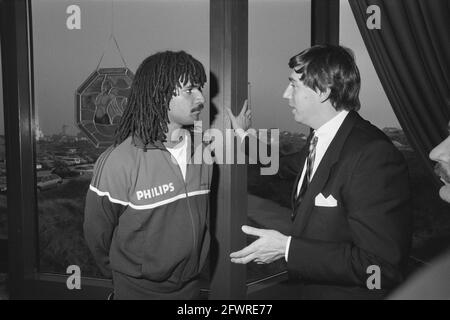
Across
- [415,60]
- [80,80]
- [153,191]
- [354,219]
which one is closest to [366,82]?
[415,60]

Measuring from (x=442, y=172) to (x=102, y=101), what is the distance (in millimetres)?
1085

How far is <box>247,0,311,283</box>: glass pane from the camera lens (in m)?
1.31

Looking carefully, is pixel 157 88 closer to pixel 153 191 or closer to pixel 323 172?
pixel 153 191

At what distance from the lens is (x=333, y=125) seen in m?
1.22

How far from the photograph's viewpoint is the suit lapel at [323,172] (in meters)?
1.17

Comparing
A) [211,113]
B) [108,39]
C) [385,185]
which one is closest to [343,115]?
[385,185]

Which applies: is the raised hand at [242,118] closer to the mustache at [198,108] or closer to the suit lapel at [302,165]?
the mustache at [198,108]

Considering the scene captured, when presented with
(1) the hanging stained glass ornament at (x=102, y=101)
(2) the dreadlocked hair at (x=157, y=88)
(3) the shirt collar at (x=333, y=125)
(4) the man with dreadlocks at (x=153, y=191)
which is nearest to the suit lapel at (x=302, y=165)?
(3) the shirt collar at (x=333, y=125)

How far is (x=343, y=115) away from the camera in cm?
121

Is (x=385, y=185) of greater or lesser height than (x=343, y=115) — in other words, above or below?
below

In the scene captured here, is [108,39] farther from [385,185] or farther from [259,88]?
[385,185]

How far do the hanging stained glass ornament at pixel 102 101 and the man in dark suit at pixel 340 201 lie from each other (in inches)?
19.6

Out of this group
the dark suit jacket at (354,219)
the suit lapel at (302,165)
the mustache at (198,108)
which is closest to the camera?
the dark suit jacket at (354,219)
